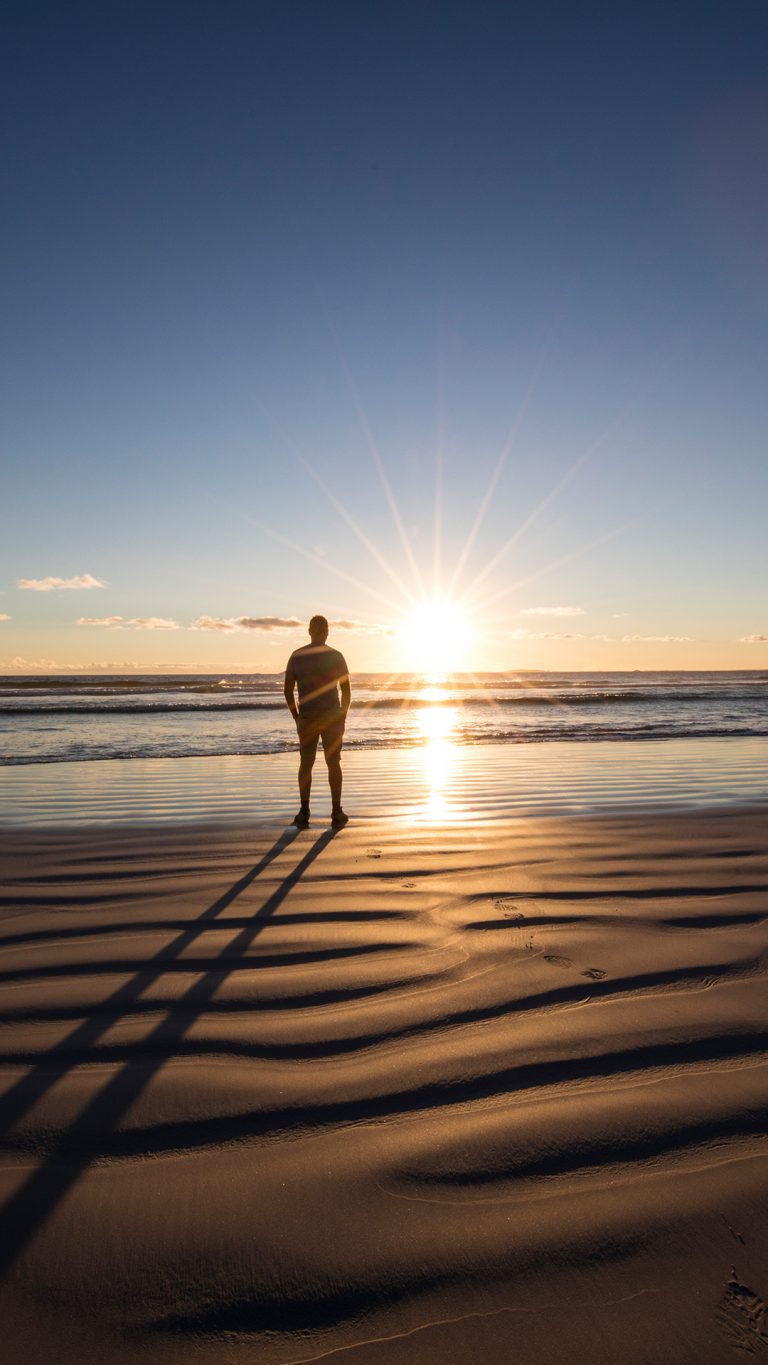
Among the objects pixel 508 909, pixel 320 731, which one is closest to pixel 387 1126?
pixel 508 909

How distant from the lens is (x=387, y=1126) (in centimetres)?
220

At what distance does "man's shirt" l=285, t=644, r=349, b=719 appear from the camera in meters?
7.57

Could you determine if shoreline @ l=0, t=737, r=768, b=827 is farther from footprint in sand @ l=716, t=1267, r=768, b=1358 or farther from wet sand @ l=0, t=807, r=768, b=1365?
footprint in sand @ l=716, t=1267, r=768, b=1358

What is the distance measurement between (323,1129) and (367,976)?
1.11 meters

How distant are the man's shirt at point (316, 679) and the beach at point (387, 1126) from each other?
313 centimetres

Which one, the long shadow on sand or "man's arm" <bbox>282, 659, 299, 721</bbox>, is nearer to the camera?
the long shadow on sand

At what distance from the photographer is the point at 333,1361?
148 centimetres

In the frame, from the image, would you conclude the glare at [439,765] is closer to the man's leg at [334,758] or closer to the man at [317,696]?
the man's leg at [334,758]

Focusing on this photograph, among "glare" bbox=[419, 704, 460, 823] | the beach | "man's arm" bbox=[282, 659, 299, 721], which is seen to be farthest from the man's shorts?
the beach

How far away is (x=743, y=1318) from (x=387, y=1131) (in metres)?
0.98

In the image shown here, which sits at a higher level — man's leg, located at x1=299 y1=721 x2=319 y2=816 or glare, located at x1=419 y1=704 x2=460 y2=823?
man's leg, located at x1=299 y1=721 x2=319 y2=816

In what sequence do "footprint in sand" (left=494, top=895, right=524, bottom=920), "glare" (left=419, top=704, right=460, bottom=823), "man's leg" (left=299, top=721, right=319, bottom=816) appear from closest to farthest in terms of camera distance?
"footprint in sand" (left=494, top=895, right=524, bottom=920) < "man's leg" (left=299, top=721, right=319, bottom=816) < "glare" (left=419, top=704, right=460, bottom=823)

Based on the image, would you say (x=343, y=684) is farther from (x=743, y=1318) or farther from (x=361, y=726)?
(x=361, y=726)

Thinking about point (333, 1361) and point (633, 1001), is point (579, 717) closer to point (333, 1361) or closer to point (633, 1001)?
point (633, 1001)
